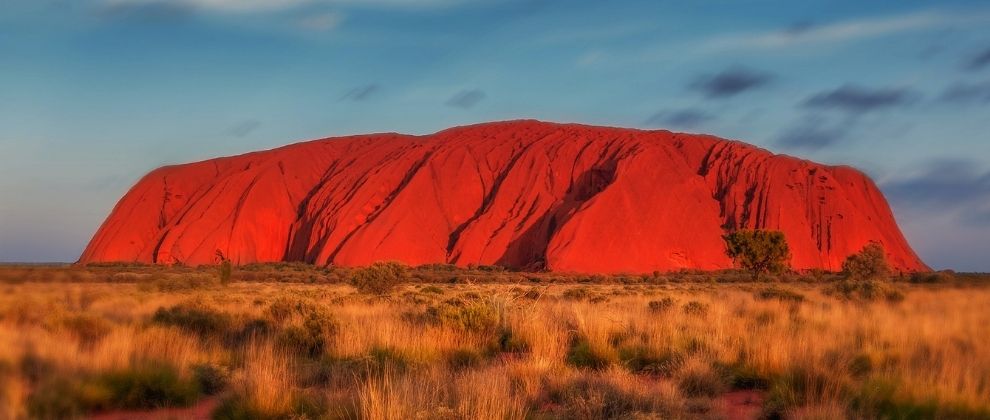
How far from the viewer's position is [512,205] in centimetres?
6050

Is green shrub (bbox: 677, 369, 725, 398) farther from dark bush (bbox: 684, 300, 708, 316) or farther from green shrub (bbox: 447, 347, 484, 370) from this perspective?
dark bush (bbox: 684, 300, 708, 316)

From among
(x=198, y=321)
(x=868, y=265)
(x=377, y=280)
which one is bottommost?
(x=198, y=321)

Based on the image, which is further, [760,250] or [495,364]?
[760,250]

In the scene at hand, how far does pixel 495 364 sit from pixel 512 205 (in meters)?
52.2

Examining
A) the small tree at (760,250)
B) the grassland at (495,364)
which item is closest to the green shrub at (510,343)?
the grassland at (495,364)

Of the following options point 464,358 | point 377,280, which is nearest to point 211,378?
point 464,358

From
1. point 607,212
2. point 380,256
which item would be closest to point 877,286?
point 607,212

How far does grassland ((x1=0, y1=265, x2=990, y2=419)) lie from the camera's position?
5.80 meters

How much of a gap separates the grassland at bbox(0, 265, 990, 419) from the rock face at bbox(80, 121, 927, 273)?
4066 centimetres

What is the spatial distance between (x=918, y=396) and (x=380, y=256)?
51.4m

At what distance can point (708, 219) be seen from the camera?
57781 mm

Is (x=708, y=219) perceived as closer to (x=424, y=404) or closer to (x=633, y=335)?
(x=633, y=335)

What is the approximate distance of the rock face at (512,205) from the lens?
56062 mm

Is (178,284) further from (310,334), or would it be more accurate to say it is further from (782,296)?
(782,296)
